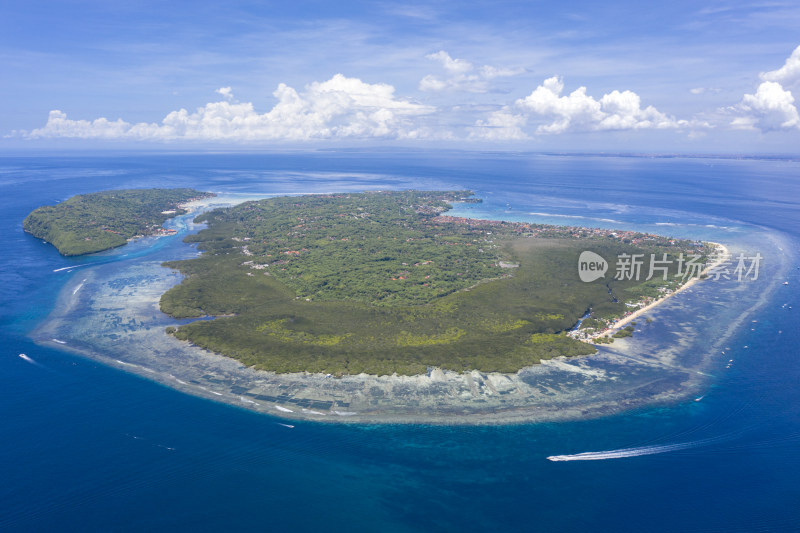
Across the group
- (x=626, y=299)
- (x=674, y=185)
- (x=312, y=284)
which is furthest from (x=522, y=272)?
(x=674, y=185)

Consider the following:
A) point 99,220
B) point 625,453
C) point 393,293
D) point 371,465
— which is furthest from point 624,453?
point 99,220

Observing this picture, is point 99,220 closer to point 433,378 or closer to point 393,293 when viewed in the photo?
point 393,293

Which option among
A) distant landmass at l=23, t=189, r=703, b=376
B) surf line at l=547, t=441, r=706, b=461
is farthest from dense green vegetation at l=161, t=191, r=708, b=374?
surf line at l=547, t=441, r=706, b=461

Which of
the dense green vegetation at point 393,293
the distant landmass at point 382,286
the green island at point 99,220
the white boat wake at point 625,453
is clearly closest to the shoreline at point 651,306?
the distant landmass at point 382,286

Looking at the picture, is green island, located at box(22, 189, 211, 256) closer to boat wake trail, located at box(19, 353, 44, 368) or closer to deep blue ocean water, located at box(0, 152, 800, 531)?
boat wake trail, located at box(19, 353, 44, 368)

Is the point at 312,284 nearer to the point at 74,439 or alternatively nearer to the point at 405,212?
the point at 74,439

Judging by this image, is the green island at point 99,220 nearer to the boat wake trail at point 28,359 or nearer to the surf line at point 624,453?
the boat wake trail at point 28,359
